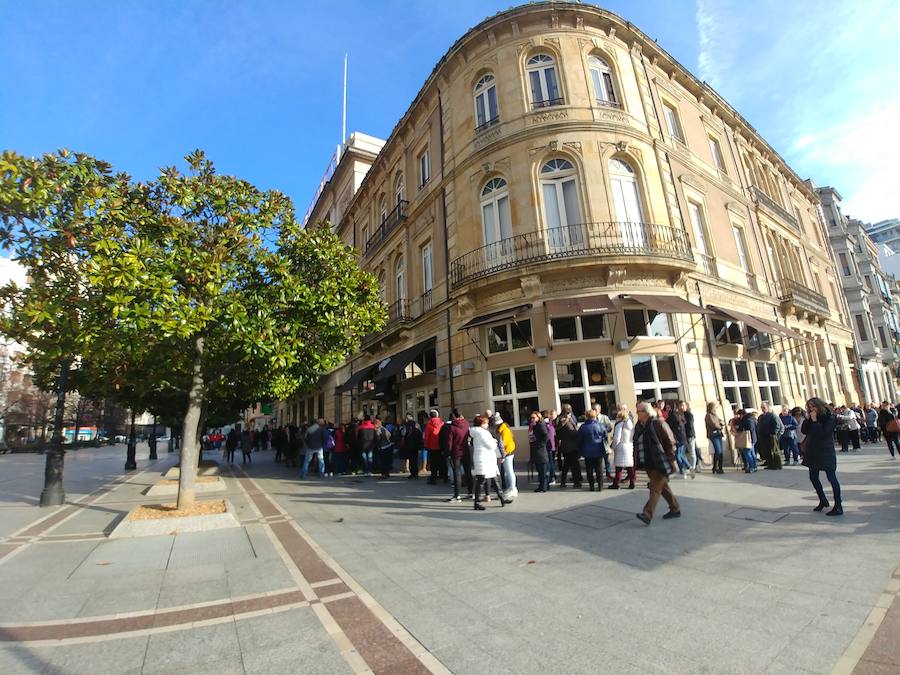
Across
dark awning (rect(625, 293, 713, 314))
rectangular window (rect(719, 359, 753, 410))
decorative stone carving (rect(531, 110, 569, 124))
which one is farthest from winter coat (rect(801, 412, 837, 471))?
decorative stone carving (rect(531, 110, 569, 124))

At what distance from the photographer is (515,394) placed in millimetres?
12773

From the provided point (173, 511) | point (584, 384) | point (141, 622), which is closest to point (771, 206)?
point (584, 384)

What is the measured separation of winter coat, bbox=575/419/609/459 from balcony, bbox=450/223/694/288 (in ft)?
16.4

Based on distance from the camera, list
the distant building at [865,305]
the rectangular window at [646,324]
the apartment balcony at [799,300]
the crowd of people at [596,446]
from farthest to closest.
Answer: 1. the distant building at [865,305]
2. the apartment balcony at [799,300]
3. the rectangular window at [646,324]
4. the crowd of people at [596,446]

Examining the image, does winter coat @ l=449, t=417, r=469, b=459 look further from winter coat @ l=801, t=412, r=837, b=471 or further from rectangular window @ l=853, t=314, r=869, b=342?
rectangular window @ l=853, t=314, r=869, b=342

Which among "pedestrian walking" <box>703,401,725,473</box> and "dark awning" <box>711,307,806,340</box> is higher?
"dark awning" <box>711,307,806,340</box>

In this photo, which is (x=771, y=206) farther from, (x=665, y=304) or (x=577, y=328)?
(x=577, y=328)

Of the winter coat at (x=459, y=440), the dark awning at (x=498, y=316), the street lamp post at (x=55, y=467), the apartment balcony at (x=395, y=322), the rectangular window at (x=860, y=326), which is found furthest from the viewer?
the rectangular window at (x=860, y=326)

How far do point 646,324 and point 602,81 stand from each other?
852 cm

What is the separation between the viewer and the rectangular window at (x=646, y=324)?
12525 millimetres

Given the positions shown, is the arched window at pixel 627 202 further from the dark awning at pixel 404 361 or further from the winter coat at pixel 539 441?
the dark awning at pixel 404 361

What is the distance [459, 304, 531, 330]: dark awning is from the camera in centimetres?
1182

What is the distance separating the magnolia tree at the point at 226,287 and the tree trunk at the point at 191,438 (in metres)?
0.02

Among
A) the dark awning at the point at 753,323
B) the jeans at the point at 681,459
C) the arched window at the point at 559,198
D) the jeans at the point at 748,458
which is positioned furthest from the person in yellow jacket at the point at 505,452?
the dark awning at the point at 753,323
